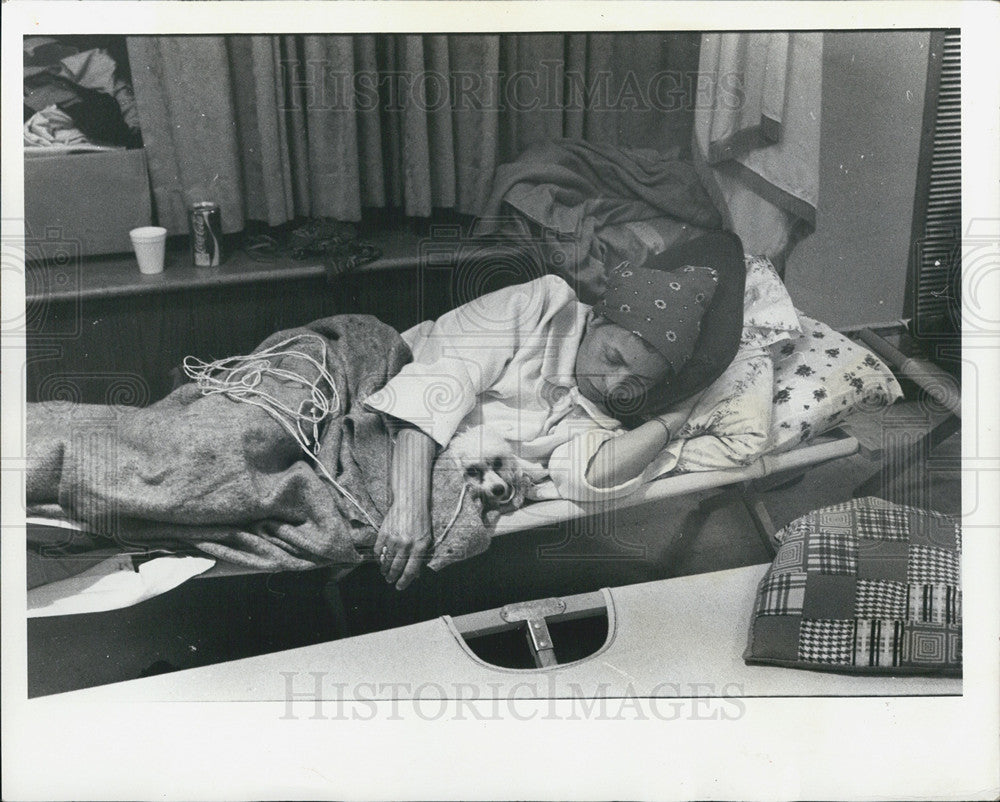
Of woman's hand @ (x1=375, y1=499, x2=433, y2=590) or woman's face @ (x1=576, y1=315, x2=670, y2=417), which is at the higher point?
woman's face @ (x1=576, y1=315, x2=670, y2=417)

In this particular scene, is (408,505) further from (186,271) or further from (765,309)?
(765,309)

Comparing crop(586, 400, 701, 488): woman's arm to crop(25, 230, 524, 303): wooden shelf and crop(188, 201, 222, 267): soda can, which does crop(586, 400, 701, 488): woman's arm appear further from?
crop(188, 201, 222, 267): soda can

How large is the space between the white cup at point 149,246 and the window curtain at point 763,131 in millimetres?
1146

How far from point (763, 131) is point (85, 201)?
143 cm

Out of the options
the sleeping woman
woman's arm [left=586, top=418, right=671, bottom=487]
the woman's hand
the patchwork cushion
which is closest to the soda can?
the sleeping woman

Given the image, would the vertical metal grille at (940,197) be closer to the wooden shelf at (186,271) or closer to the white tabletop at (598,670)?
the white tabletop at (598,670)

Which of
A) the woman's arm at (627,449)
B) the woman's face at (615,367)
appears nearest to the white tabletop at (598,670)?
the woman's arm at (627,449)

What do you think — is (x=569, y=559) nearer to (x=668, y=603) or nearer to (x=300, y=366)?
(x=668, y=603)

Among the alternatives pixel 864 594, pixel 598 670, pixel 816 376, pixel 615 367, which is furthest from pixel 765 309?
pixel 598 670

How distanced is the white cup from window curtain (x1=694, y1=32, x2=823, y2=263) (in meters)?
1.15

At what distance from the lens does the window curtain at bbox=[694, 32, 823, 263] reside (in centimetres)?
244

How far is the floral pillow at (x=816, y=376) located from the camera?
98.6 inches

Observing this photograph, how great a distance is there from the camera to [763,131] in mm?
2455

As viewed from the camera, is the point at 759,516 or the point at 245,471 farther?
the point at 759,516
